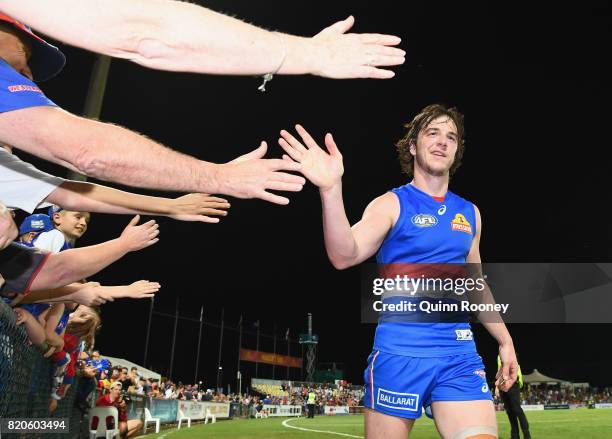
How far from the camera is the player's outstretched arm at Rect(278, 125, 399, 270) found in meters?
2.68

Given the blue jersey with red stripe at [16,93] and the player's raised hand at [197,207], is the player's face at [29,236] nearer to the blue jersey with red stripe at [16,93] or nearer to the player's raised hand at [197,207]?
the player's raised hand at [197,207]

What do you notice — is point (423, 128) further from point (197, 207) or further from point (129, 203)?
point (129, 203)

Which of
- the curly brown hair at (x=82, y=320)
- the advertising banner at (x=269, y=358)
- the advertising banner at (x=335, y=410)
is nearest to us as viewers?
the curly brown hair at (x=82, y=320)

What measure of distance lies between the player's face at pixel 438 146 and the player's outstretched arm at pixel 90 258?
215 cm

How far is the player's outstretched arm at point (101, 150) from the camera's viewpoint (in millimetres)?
1796

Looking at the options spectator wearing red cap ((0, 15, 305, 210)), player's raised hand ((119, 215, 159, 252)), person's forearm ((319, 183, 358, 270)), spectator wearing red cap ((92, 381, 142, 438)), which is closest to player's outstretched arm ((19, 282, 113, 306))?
player's raised hand ((119, 215, 159, 252))

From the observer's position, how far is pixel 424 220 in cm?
396

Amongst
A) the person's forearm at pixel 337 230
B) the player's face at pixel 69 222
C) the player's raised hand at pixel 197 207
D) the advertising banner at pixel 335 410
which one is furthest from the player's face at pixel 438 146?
the advertising banner at pixel 335 410

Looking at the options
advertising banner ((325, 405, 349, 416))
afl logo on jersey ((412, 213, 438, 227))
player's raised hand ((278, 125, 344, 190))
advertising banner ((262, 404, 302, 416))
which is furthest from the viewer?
advertising banner ((325, 405, 349, 416))

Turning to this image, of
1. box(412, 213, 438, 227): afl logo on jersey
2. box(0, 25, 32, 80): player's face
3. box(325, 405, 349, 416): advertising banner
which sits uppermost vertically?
box(0, 25, 32, 80): player's face

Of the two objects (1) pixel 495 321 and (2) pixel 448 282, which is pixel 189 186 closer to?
(2) pixel 448 282

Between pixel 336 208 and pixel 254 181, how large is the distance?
97 centimetres

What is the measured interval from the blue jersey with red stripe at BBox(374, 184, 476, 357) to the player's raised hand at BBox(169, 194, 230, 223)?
56.9 inches

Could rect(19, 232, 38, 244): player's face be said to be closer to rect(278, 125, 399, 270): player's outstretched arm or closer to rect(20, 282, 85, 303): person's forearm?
rect(20, 282, 85, 303): person's forearm
